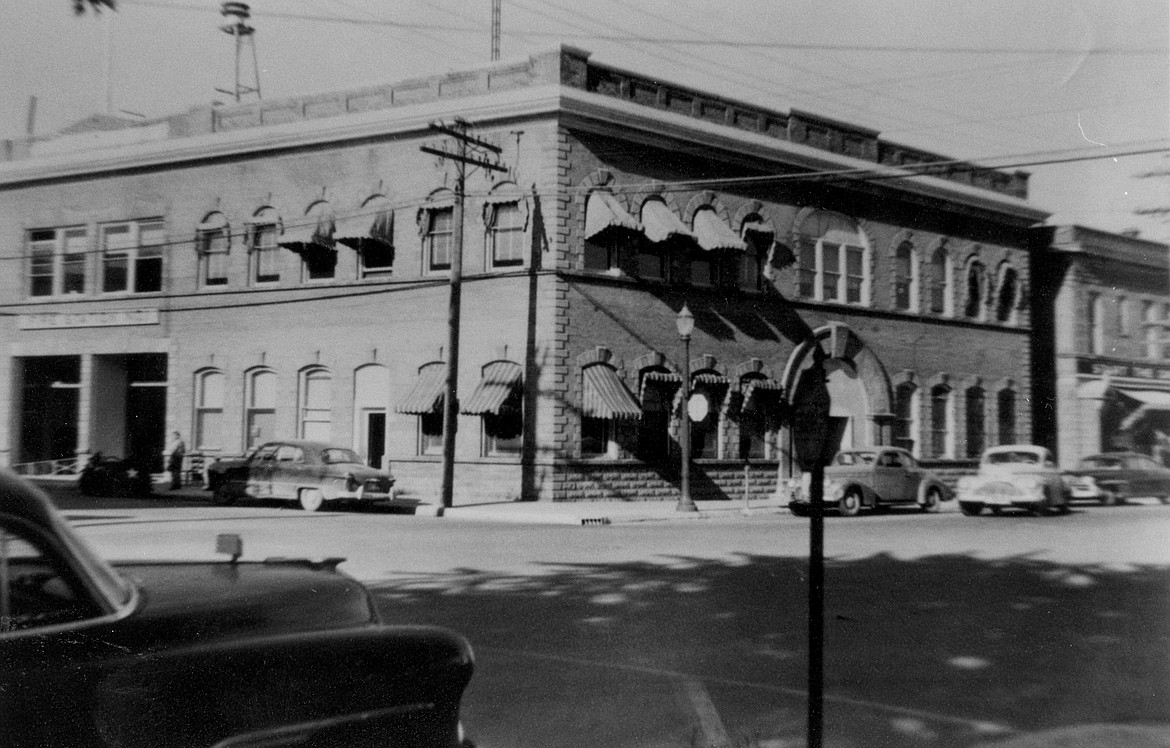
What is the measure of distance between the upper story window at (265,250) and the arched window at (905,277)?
15575 mm

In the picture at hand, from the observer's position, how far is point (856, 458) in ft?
65.4

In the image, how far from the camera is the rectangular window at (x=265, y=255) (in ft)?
30.0

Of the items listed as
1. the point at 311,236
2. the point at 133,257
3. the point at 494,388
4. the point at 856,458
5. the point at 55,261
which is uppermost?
the point at 311,236

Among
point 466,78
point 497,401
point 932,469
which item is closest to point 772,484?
point 932,469

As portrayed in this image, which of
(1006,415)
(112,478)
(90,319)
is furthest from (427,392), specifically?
(1006,415)

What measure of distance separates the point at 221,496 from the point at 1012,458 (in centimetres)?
1639

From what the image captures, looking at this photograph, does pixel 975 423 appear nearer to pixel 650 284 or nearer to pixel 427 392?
pixel 650 284

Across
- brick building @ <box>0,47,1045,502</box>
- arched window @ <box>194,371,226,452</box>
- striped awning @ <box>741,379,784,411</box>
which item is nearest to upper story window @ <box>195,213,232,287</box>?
arched window @ <box>194,371,226,452</box>

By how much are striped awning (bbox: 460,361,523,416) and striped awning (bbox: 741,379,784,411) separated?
5.00 m

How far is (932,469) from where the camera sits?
2181 centimetres

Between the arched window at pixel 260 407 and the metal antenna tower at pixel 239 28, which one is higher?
the metal antenna tower at pixel 239 28

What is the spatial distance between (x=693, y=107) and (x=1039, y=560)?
43.5 ft

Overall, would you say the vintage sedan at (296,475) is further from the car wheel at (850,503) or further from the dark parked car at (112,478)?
the car wheel at (850,503)

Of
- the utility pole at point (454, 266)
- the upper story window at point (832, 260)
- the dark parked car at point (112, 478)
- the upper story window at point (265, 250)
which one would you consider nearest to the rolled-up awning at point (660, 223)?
the upper story window at point (832, 260)
